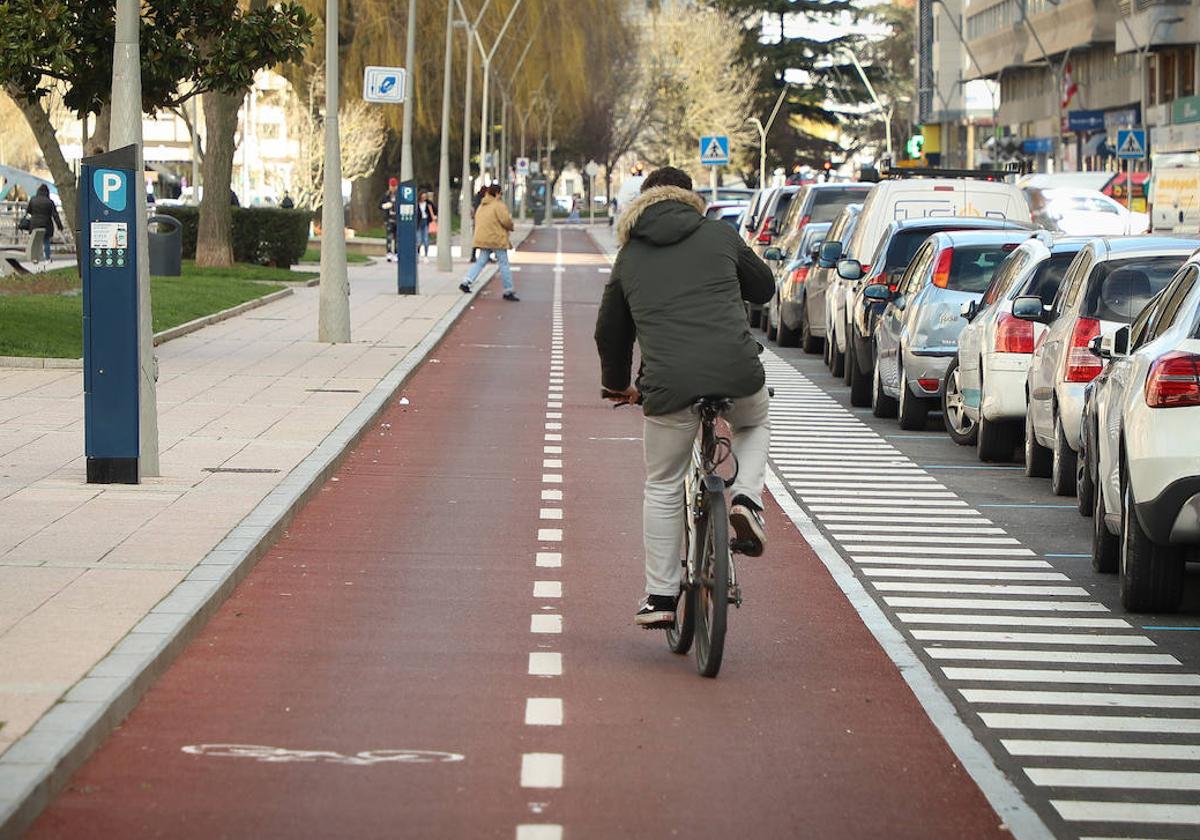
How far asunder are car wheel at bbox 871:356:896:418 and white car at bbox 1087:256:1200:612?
8.13m

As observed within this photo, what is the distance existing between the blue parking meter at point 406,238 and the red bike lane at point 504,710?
23.3m

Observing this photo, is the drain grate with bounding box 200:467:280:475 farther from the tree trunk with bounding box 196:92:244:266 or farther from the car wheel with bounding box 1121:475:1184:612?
the tree trunk with bounding box 196:92:244:266

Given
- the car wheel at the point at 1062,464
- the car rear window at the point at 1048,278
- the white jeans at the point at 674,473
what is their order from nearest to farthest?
1. the white jeans at the point at 674,473
2. the car wheel at the point at 1062,464
3. the car rear window at the point at 1048,278

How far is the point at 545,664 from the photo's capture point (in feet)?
27.1

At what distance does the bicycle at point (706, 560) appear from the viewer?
7832 millimetres

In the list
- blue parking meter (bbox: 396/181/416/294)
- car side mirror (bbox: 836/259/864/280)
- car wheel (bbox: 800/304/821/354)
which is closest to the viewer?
car side mirror (bbox: 836/259/864/280)

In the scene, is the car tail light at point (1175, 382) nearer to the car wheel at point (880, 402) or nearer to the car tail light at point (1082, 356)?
the car tail light at point (1082, 356)

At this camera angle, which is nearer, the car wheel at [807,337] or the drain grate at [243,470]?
the drain grate at [243,470]

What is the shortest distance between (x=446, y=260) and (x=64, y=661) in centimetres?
3927

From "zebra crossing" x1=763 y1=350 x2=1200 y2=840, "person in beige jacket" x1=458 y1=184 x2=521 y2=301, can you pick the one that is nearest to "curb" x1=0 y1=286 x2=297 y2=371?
"person in beige jacket" x1=458 y1=184 x2=521 y2=301

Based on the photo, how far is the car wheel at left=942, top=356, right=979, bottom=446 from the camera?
54.4 feet

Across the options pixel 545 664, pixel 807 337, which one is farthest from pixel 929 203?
pixel 545 664

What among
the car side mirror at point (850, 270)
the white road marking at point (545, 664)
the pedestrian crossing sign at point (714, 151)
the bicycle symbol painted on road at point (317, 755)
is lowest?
the white road marking at point (545, 664)

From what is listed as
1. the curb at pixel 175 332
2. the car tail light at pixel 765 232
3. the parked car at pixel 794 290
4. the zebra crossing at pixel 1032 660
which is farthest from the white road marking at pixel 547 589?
the car tail light at pixel 765 232
